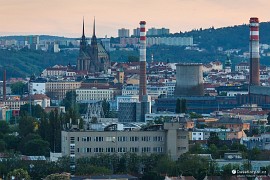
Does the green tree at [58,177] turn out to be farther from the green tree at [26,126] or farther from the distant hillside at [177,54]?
the distant hillside at [177,54]

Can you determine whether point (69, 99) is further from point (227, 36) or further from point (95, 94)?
point (227, 36)

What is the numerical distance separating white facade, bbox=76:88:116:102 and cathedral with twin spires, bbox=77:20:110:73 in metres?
14.8

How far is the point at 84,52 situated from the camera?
113m

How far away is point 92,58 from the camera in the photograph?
376ft

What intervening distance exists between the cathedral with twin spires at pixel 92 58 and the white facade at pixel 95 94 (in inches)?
584

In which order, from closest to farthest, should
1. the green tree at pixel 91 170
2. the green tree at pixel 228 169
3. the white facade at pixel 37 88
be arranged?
the green tree at pixel 228 169
the green tree at pixel 91 170
the white facade at pixel 37 88

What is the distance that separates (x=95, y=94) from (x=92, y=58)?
1826 cm

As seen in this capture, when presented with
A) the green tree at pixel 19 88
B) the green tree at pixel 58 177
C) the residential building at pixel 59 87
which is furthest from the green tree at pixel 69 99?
the green tree at pixel 58 177

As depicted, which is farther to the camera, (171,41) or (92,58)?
(171,41)

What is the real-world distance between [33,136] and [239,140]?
6.86 meters

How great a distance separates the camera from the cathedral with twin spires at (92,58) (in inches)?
4444

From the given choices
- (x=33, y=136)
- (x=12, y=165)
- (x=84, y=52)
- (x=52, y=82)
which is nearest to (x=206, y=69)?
(x=84, y=52)

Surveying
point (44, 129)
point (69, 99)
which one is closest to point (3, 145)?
point (44, 129)

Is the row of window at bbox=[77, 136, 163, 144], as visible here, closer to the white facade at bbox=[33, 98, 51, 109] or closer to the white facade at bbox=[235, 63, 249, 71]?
the white facade at bbox=[33, 98, 51, 109]
